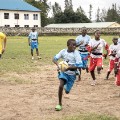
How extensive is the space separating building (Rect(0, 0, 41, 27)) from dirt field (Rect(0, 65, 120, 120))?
72.0 m

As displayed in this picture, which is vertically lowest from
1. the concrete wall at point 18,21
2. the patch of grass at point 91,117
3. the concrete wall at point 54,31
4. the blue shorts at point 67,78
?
the patch of grass at point 91,117

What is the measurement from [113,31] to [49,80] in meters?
50.1

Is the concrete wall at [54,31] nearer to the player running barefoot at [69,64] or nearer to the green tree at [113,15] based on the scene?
the player running barefoot at [69,64]

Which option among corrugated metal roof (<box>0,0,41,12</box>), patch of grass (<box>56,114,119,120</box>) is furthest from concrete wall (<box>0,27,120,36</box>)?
patch of grass (<box>56,114,119,120</box>)

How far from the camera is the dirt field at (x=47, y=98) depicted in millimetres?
8062

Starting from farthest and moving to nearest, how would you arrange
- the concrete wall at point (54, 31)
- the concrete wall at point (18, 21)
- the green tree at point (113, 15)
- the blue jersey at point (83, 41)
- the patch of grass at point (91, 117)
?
the green tree at point (113, 15) → the concrete wall at point (18, 21) → the concrete wall at point (54, 31) → the blue jersey at point (83, 41) → the patch of grass at point (91, 117)

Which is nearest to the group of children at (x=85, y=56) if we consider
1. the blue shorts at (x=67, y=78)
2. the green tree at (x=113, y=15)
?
the blue shorts at (x=67, y=78)

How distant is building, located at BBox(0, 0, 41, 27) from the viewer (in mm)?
84188

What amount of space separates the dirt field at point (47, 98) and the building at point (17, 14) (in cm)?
7203

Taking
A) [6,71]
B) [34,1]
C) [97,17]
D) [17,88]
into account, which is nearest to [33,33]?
[6,71]

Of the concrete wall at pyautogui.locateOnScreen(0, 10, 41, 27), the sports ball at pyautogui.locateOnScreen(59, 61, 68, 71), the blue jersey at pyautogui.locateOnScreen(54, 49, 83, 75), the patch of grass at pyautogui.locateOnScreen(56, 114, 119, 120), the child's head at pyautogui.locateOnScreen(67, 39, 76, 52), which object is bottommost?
the patch of grass at pyautogui.locateOnScreen(56, 114, 119, 120)

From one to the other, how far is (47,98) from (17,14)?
78733 mm

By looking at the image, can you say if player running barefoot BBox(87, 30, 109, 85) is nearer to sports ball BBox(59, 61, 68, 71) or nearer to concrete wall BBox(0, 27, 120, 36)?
sports ball BBox(59, 61, 68, 71)

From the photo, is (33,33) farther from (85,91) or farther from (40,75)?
(85,91)
